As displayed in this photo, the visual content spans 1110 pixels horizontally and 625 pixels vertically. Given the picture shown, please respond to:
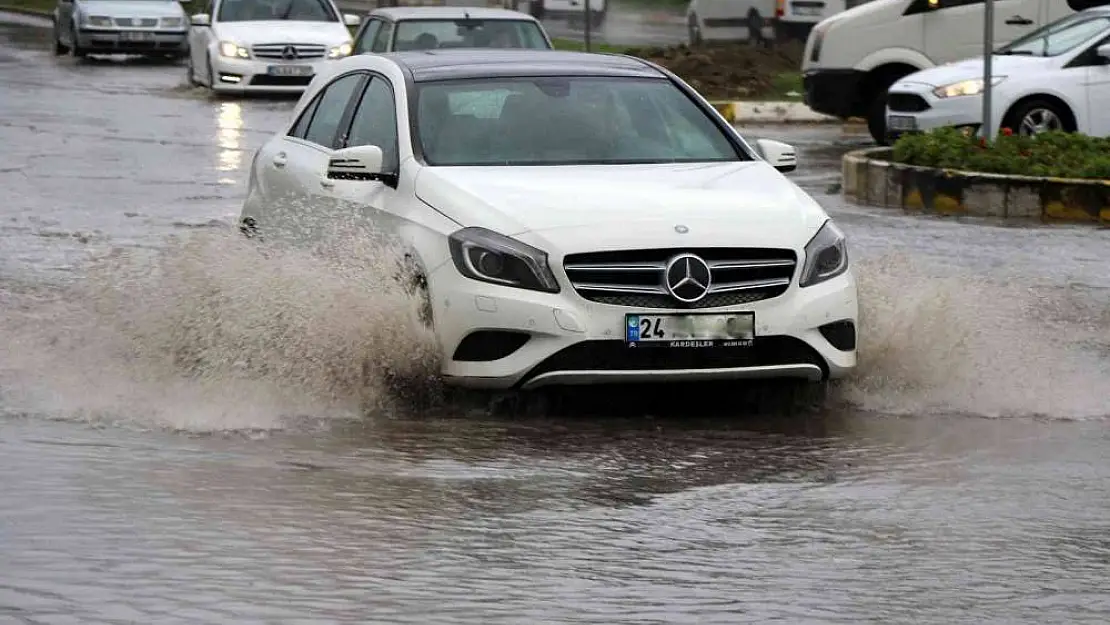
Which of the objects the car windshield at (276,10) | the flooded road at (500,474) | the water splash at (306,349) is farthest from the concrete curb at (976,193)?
the car windshield at (276,10)

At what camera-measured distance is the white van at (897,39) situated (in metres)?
23.2

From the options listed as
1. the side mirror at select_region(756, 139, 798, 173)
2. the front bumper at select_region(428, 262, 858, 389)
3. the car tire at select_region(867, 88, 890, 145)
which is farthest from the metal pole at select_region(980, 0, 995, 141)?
the front bumper at select_region(428, 262, 858, 389)

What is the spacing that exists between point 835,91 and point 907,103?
3.36m

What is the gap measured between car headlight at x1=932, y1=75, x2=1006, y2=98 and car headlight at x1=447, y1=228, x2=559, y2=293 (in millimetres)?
12237

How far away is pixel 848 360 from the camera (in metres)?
8.38

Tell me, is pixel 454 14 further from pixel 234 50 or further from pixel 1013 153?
pixel 234 50

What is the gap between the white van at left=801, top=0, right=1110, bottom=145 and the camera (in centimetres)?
2316

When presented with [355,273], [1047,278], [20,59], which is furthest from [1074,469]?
[20,59]

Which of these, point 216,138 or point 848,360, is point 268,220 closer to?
point 848,360

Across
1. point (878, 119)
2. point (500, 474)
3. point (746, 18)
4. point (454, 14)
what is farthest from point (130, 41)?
point (500, 474)

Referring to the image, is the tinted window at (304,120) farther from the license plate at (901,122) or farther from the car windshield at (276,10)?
the car windshield at (276,10)

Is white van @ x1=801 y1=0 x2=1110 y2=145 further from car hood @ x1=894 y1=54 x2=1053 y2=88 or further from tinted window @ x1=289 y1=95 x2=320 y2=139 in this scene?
tinted window @ x1=289 y1=95 x2=320 y2=139

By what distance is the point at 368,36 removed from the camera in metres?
22.5

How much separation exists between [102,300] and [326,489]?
3.22 meters
